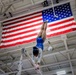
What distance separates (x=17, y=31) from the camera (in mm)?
8695

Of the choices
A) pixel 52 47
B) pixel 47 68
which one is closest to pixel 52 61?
pixel 47 68

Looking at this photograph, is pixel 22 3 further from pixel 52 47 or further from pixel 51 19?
pixel 52 47

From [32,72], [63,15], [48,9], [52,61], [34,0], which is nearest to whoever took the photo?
A: [63,15]

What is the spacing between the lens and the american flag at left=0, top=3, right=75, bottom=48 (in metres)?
7.75

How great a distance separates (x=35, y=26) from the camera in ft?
27.6

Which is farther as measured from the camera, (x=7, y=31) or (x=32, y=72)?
(x=32, y=72)

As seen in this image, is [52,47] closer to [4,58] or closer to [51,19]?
[51,19]

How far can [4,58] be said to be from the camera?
405 inches

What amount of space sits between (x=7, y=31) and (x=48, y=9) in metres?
2.55

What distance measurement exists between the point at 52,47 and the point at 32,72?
3319 mm

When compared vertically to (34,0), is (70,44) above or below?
below

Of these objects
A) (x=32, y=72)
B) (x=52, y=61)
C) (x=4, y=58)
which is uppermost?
(x=4, y=58)

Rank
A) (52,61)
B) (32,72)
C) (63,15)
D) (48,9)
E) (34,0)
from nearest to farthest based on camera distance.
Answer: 1. (63,15)
2. (48,9)
3. (34,0)
4. (52,61)
5. (32,72)

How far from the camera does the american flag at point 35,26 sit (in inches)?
305
